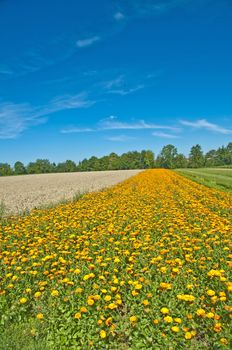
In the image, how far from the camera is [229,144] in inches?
5148

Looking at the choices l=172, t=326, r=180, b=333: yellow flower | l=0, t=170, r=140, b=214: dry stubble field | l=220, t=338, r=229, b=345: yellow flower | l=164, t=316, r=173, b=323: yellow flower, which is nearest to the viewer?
l=220, t=338, r=229, b=345: yellow flower

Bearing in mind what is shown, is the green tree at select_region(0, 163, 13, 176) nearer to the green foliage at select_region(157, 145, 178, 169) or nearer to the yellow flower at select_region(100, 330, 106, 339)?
the green foliage at select_region(157, 145, 178, 169)

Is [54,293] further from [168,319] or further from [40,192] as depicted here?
[40,192]

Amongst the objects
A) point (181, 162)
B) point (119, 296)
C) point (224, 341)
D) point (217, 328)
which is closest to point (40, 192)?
point (119, 296)

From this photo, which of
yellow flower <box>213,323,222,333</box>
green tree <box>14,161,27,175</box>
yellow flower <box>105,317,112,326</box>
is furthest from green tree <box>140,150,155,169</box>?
yellow flower <box>213,323,222,333</box>

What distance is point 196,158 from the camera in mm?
108375

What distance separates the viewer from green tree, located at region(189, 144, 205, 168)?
105 metres

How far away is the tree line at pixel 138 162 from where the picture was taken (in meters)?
108

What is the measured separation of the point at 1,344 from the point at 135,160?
114m

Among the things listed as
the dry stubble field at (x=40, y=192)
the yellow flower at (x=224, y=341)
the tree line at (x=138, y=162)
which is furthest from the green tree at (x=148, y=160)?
the yellow flower at (x=224, y=341)

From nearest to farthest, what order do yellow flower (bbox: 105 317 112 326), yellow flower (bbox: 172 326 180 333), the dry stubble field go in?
yellow flower (bbox: 172 326 180 333) < yellow flower (bbox: 105 317 112 326) < the dry stubble field

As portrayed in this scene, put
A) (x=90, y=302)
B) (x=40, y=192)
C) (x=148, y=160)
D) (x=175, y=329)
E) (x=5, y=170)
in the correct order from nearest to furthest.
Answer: (x=175, y=329) < (x=90, y=302) < (x=40, y=192) < (x=5, y=170) < (x=148, y=160)

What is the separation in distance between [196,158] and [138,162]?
2291 cm

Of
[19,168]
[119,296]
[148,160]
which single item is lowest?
[119,296]
